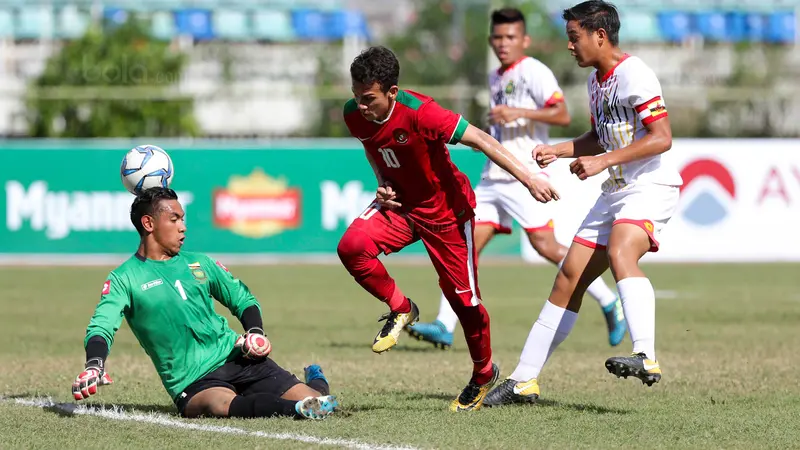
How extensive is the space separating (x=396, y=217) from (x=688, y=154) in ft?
45.4

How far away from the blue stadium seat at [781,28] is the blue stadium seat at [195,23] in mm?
16810

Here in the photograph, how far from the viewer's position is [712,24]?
38406 millimetres

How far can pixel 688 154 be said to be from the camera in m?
20.2

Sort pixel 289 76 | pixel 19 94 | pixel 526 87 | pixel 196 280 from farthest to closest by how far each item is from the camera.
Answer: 1. pixel 289 76
2. pixel 19 94
3. pixel 526 87
4. pixel 196 280

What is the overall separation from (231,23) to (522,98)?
92.5ft

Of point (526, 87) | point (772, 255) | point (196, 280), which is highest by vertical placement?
point (526, 87)

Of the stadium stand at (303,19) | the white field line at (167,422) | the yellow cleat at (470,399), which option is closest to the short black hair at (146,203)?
the white field line at (167,422)

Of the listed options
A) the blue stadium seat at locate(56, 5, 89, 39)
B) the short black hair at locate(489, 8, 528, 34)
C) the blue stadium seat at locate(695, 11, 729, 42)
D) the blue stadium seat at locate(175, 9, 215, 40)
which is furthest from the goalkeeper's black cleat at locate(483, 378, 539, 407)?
the blue stadium seat at locate(695, 11, 729, 42)

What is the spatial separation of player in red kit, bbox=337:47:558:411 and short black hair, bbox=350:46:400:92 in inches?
0.5

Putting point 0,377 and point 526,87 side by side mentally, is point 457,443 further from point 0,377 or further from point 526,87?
point 526,87

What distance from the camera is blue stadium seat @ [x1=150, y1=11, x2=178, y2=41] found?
120 ft

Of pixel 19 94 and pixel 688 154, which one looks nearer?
pixel 688 154

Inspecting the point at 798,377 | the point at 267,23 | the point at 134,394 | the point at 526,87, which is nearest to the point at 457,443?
the point at 134,394

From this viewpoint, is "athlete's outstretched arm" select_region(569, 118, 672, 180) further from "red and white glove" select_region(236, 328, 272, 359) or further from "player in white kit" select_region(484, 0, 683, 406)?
"red and white glove" select_region(236, 328, 272, 359)
